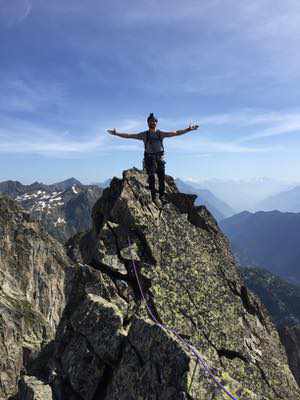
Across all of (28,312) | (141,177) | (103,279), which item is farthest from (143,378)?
(28,312)

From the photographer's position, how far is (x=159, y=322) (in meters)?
16.8

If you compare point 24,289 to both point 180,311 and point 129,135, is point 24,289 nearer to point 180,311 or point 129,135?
point 129,135

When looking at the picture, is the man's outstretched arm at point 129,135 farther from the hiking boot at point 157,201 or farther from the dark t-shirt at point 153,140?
the hiking boot at point 157,201

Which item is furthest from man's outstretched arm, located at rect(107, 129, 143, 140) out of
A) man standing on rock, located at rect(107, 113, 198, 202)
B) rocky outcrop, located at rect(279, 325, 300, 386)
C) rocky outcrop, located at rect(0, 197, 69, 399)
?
rocky outcrop, located at rect(279, 325, 300, 386)

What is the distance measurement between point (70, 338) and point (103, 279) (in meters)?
3.22

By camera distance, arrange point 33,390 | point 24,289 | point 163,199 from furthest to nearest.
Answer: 1. point 24,289
2. point 163,199
3. point 33,390

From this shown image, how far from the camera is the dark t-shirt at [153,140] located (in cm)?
2281

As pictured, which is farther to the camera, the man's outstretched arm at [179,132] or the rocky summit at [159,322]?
the man's outstretched arm at [179,132]

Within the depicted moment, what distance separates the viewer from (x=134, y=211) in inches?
877

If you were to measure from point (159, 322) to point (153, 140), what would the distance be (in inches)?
436

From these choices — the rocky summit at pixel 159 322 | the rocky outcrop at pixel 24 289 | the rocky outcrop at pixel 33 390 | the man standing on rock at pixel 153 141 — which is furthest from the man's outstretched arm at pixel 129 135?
the rocky outcrop at pixel 24 289

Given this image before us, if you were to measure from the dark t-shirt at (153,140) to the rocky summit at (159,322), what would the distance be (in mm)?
3192

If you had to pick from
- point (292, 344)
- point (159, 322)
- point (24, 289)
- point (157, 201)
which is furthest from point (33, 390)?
point (292, 344)

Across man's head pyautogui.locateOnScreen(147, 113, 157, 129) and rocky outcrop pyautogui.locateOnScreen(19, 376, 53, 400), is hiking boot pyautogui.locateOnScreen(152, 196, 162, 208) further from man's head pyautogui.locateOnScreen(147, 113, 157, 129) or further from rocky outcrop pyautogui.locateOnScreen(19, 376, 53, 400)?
rocky outcrop pyautogui.locateOnScreen(19, 376, 53, 400)
